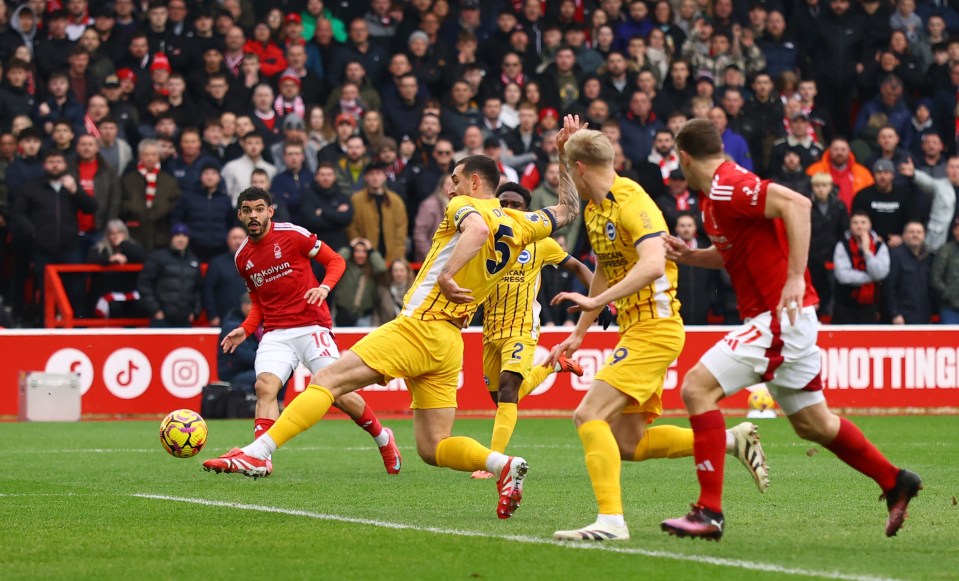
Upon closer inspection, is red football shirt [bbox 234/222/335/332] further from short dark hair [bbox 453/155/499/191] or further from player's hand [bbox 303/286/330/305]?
short dark hair [bbox 453/155/499/191]

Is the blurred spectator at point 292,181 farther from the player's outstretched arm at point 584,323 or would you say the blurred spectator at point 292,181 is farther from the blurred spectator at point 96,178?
the player's outstretched arm at point 584,323

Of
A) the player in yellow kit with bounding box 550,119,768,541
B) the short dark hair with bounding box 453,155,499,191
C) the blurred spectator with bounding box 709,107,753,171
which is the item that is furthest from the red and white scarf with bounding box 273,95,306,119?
the player in yellow kit with bounding box 550,119,768,541

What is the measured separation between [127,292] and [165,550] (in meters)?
12.4

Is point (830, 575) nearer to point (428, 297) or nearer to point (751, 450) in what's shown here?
point (751, 450)

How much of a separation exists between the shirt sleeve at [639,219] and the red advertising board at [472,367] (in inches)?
412

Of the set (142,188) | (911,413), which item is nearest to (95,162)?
(142,188)

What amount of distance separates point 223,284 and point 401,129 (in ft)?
12.3

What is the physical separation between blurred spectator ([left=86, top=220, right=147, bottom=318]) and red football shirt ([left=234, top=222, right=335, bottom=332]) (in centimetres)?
699

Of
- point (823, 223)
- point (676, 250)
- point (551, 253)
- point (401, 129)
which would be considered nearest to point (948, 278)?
point (823, 223)

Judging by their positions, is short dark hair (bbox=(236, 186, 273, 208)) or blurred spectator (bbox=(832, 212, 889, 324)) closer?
short dark hair (bbox=(236, 186, 273, 208))

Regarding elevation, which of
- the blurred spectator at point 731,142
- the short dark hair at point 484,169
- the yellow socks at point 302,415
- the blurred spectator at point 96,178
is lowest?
the yellow socks at point 302,415

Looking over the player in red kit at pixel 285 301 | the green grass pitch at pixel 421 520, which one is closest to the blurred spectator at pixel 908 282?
the green grass pitch at pixel 421 520

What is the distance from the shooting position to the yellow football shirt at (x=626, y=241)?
8156 millimetres

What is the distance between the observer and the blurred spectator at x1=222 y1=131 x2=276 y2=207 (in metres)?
19.4
